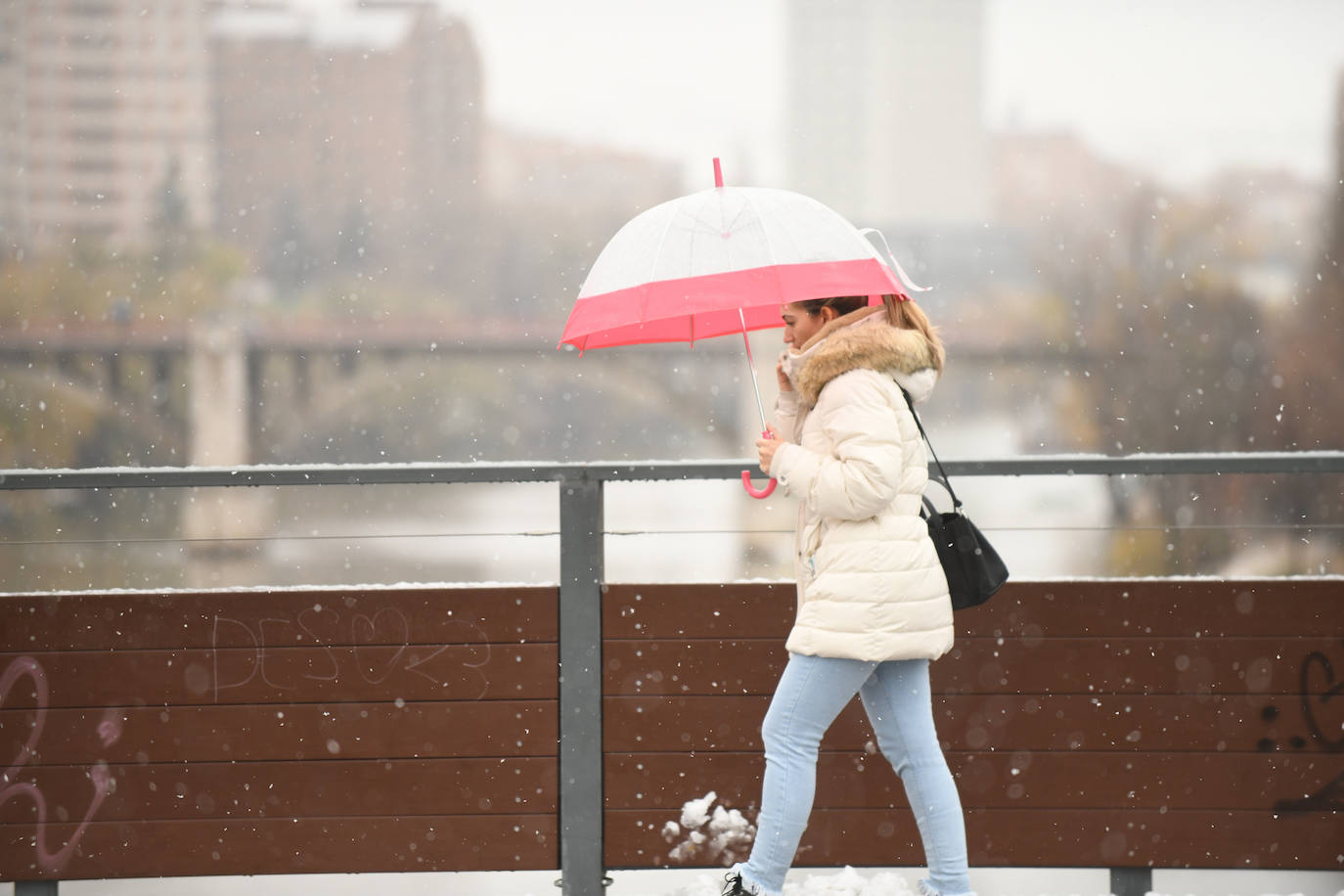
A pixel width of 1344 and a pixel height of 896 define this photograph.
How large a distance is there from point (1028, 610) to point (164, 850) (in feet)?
6.70

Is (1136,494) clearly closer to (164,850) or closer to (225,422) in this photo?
(225,422)

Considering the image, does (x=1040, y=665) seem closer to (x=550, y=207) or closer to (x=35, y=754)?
(x=35, y=754)

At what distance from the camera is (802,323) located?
2.15m

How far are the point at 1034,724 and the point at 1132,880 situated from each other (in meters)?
0.45

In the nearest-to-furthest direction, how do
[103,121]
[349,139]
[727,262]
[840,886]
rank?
[727,262] < [840,886] < [349,139] < [103,121]

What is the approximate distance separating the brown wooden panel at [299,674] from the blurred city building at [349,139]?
2487 centimetres

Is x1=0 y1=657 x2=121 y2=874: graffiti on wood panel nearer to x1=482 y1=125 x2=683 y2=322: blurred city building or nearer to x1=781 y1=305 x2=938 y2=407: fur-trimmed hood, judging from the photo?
x1=781 y1=305 x2=938 y2=407: fur-trimmed hood

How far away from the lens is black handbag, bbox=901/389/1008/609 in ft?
7.04

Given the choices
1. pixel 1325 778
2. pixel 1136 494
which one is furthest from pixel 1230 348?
pixel 1325 778

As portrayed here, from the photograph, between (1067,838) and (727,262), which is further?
(1067,838)

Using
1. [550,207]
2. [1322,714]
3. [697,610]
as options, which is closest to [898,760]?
[697,610]

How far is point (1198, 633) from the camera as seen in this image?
8.93 ft

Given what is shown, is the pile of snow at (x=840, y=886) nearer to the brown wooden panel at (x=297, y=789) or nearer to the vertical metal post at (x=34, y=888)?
the brown wooden panel at (x=297, y=789)

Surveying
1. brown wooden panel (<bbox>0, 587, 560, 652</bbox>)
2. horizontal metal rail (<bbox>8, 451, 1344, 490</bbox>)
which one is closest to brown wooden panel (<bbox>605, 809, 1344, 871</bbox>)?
brown wooden panel (<bbox>0, 587, 560, 652</bbox>)
